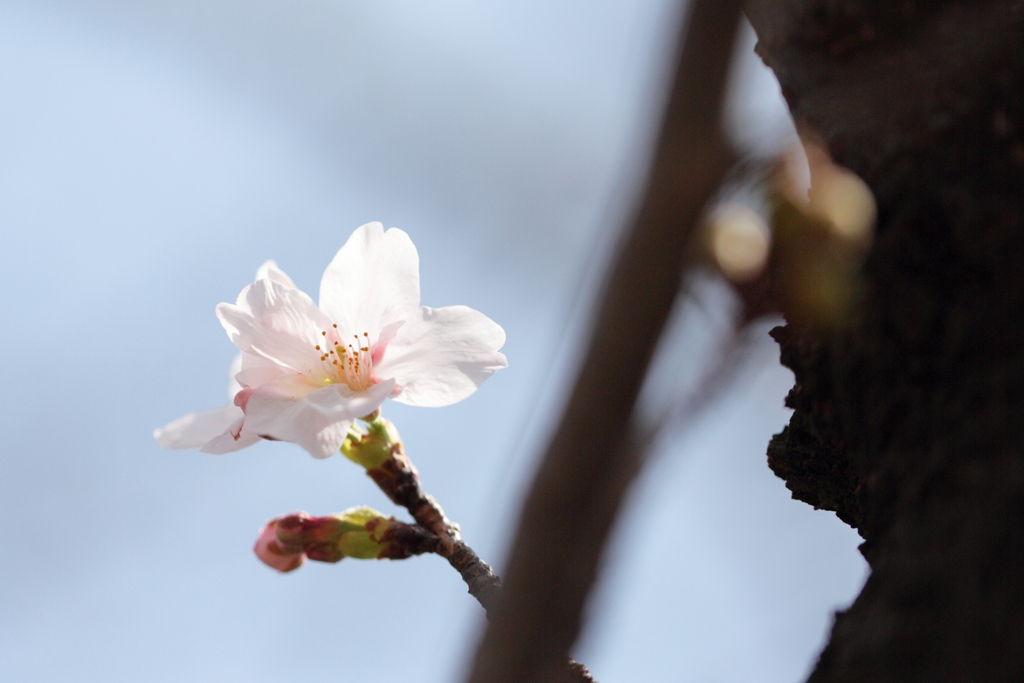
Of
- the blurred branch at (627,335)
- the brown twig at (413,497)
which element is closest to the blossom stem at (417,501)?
the brown twig at (413,497)

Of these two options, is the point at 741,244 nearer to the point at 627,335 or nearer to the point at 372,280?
the point at 627,335

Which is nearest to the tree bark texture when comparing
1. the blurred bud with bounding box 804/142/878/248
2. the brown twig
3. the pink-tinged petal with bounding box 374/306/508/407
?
the blurred bud with bounding box 804/142/878/248

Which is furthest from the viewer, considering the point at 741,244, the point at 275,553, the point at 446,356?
the point at 275,553

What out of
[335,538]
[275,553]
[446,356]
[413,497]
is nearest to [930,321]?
[446,356]

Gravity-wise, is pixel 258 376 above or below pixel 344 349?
below

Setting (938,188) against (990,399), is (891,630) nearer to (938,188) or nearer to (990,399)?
(990,399)

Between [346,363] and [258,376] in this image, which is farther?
[346,363]
